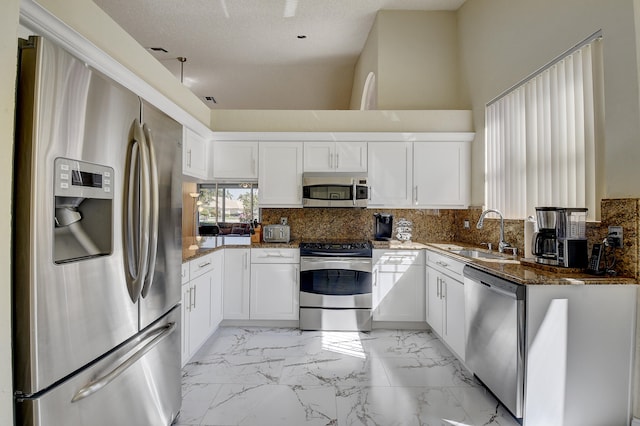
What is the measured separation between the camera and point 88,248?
1.17m

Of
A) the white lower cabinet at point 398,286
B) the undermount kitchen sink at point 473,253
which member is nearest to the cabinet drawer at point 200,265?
the white lower cabinet at point 398,286

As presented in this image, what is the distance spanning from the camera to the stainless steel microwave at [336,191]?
138 inches

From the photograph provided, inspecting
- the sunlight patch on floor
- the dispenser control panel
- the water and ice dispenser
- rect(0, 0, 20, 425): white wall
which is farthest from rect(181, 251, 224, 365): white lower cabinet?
rect(0, 0, 20, 425): white wall

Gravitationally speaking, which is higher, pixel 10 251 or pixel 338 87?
pixel 338 87

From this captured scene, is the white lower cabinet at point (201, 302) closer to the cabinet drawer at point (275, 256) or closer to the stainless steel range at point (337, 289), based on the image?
the cabinet drawer at point (275, 256)

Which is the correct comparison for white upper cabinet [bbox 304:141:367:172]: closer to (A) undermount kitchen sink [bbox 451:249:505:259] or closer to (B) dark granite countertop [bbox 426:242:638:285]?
(A) undermount kitchen sink [bbox 451:249:505:259]

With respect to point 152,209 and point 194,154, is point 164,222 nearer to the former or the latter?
point 152,209

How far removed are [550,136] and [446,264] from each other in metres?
1.25

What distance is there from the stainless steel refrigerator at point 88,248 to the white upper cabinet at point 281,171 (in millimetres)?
1959

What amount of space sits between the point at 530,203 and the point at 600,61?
3.51 feet

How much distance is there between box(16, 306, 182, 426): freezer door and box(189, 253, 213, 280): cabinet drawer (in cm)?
78

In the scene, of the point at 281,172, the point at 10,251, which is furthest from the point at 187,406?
the point at 281,172

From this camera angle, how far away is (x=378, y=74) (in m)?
3.89

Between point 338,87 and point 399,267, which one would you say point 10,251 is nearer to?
point 399,267
